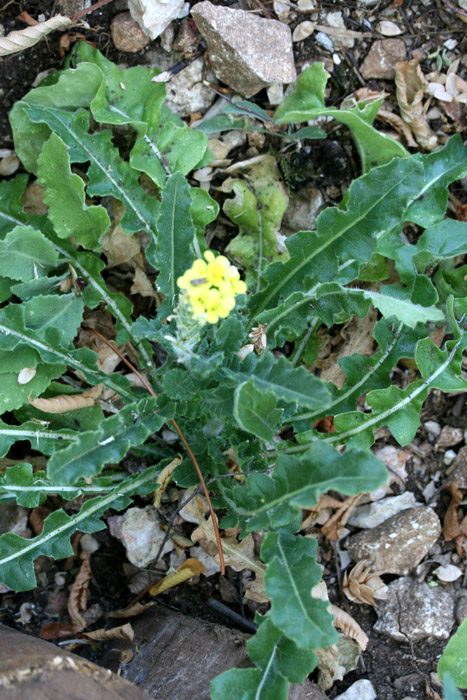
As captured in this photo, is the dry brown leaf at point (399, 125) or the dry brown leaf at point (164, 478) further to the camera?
the dry brown leaf at point (399, 125)

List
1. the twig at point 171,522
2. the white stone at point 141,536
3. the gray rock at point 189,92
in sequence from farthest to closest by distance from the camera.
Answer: the gray rock at point 189,92 < the white stone at point 141,536 < the twig at point 171,522

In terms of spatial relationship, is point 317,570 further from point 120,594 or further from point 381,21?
point 381,21

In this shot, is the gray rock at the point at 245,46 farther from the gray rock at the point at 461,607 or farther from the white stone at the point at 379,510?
the gray rock at the point at 461,607

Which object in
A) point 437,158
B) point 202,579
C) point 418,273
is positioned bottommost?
point 202,579

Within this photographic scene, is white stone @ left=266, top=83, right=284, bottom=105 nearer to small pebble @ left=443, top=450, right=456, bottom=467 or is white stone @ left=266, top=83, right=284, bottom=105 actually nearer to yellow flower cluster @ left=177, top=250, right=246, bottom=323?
yellow flower cluster @ left=177, top=250, right=246, bottom=323

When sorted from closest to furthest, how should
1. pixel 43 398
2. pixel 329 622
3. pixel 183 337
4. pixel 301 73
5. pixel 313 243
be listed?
1. pixel 329 622
2. pixel 183 337
3. pixel 313 243
4. pixel 43 398
5. pixel 301 73

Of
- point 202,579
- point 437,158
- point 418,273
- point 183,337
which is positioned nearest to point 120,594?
point 202,579

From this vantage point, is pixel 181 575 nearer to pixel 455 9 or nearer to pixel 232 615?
pixel 232 615

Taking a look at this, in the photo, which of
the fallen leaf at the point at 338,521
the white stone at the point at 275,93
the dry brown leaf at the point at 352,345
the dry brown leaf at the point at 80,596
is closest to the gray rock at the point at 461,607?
the fallen leaf at the point at 338,521
